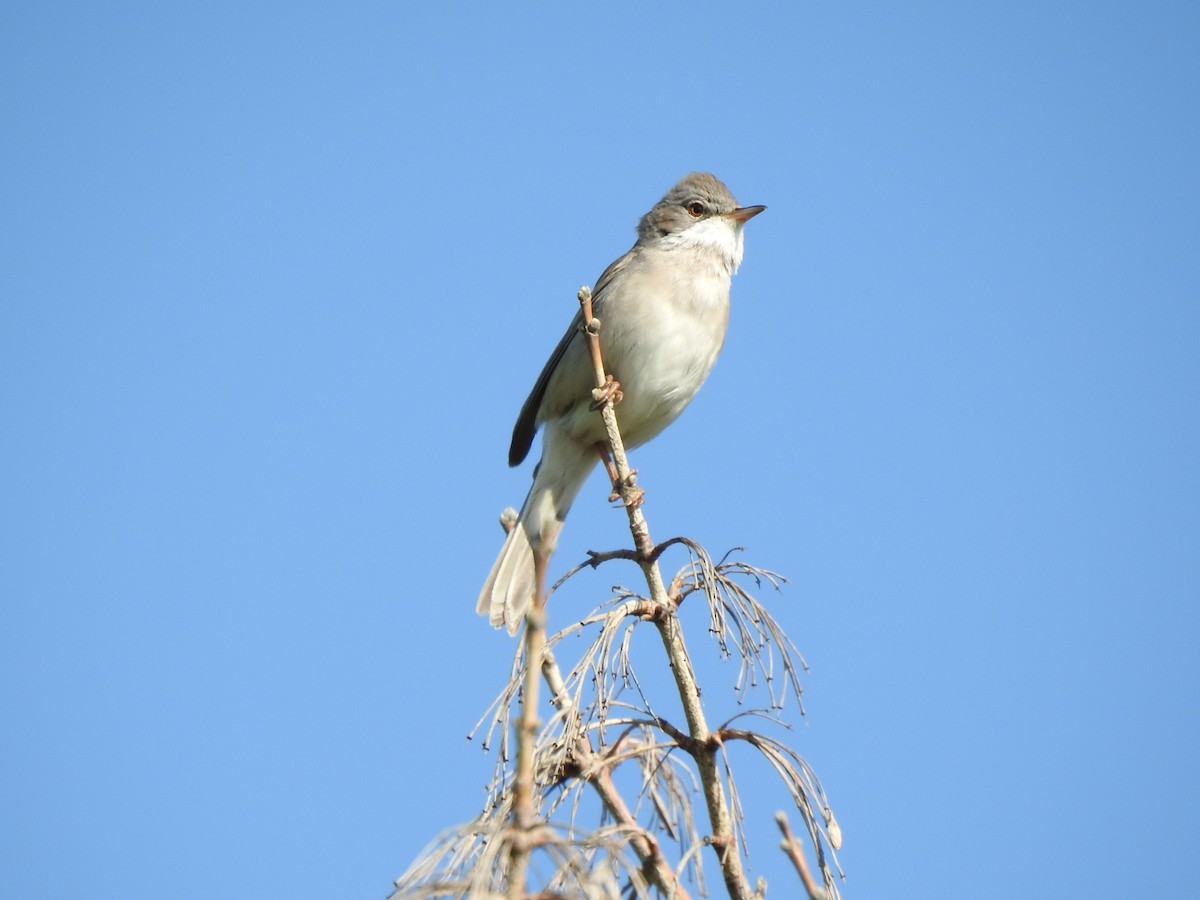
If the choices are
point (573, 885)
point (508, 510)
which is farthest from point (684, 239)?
point (573, 885)

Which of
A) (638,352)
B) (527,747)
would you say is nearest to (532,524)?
(638,352)

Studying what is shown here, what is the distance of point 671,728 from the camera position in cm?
312

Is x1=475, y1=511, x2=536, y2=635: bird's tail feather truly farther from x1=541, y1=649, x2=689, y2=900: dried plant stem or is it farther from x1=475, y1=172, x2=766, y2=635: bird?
x1=541, y1=649, x2=689, y2=900: dried plant stem

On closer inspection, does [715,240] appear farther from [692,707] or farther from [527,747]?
[527,747]

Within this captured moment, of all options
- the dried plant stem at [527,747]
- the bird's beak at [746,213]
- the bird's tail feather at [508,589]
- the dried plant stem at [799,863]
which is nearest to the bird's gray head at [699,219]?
the bird's beak at [746,213]

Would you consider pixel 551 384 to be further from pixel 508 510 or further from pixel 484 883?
pixel 484 883

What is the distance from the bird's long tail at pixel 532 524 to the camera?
578 cm

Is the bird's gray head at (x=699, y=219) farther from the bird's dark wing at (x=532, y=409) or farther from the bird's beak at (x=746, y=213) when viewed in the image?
the bird's dark wing at (x=532, y=409)

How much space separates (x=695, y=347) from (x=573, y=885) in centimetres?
473

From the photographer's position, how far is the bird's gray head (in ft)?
22.9

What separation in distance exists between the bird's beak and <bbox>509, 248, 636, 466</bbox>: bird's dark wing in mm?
669

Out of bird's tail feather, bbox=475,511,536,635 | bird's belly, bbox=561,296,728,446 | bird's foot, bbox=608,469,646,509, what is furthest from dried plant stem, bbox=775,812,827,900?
bird's belly, bbox=561,296,728,446

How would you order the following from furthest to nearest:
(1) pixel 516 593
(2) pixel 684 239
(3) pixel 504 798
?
(2) pixel 684 239, (1) pixel 516 593, (3) pixel 504 798

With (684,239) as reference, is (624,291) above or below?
below
